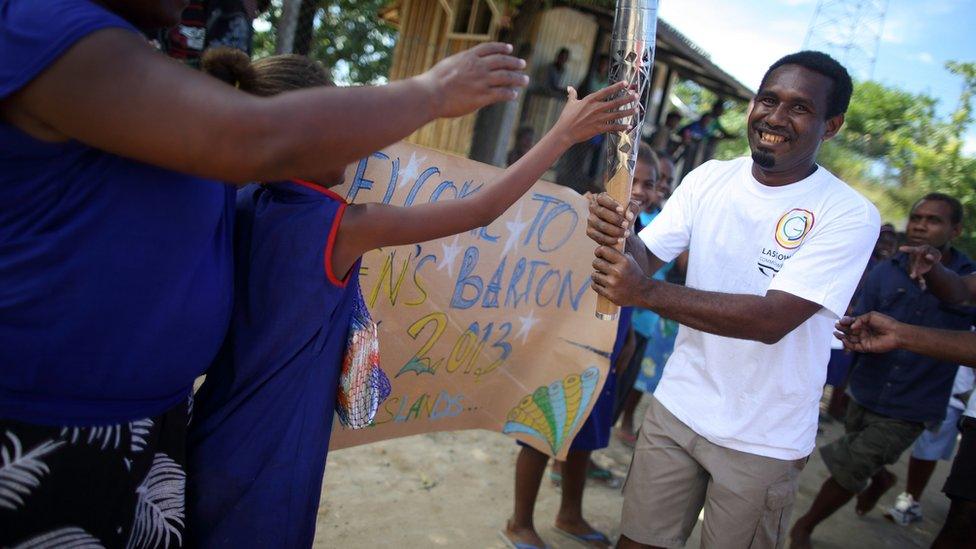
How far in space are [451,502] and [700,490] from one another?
5.21ft

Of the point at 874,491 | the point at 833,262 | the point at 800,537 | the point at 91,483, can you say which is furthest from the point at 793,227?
the point at 874,491

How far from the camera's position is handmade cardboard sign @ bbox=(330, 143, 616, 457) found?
8.23ft

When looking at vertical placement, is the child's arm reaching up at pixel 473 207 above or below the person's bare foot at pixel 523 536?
above

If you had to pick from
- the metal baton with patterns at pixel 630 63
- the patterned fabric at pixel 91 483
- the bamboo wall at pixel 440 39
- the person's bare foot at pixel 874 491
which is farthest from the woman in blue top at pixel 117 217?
the bamboo wall at pixel 440 39

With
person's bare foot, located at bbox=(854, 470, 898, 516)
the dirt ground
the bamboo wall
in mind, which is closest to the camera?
the dirt ground

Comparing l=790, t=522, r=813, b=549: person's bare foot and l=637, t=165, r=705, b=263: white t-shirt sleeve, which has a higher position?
l=637, t=165, r=705, b=263: white t-shirt sleeve

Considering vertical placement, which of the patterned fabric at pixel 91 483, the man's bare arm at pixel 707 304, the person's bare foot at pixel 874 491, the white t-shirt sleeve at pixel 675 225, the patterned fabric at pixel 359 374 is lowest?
the person's bare foot at pixel 874 491

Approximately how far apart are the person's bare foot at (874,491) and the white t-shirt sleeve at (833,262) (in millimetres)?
3234

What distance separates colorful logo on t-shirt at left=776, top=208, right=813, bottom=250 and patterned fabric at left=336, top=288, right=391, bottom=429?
4.16 feet

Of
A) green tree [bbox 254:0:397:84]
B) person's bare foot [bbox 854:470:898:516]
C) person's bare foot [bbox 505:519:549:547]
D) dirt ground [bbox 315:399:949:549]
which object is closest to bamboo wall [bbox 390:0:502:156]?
green tree [bbox 254:0:397:84]

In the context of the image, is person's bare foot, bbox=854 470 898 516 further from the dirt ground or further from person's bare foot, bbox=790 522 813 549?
person's bare foot, bbox=790 522 813 549

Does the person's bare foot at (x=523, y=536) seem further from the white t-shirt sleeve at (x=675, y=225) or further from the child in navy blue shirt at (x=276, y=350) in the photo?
the child in navy blue shirt at (x=276, y=350)

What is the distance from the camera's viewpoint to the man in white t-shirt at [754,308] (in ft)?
6.17

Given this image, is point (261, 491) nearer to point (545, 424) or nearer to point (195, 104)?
point (195, 104)
